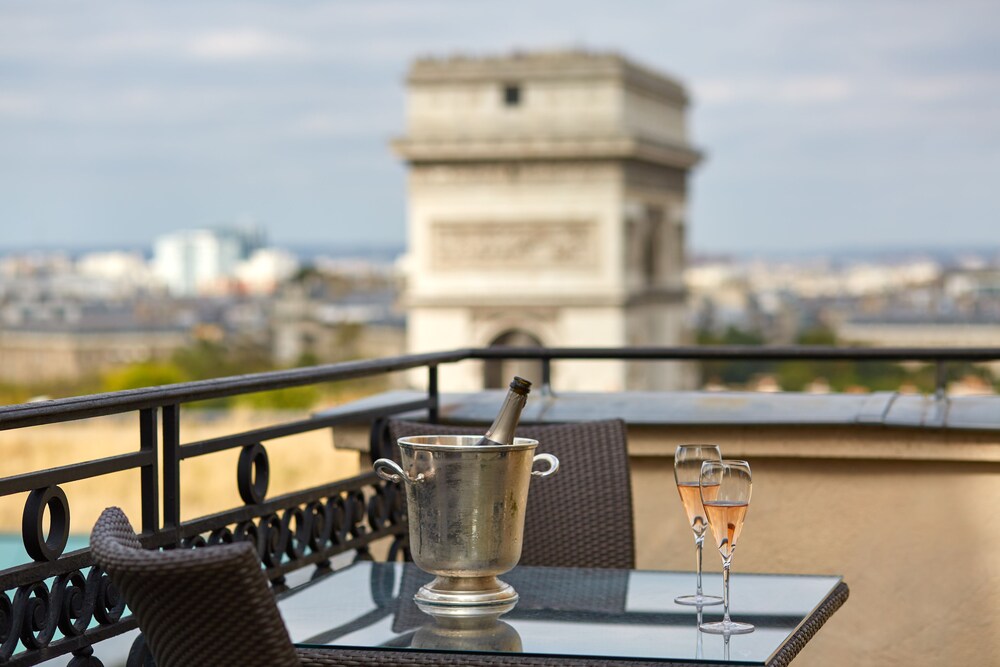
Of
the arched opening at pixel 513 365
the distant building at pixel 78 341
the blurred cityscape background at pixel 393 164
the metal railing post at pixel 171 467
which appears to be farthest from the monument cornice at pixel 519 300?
the distant building at pixel 78 341

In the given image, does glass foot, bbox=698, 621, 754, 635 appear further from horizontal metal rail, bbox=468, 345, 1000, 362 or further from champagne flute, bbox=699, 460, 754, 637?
A: horizontal metal rail, bbox=468, 345, 1000, 362

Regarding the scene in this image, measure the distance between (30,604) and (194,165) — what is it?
66.2 meters

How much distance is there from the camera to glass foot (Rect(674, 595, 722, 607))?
1940 millimetres

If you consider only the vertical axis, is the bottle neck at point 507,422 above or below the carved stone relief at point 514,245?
below

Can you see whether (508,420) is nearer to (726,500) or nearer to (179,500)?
(726,500)

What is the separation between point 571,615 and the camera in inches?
75.2

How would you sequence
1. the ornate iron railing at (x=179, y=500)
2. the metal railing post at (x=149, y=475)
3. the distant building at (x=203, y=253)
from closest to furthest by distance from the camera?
1. the ornate iron railing at (x=179, y=500)
2. the metal railing post at (x=149, y=475)
3. the distant building at (x=203, y=253)

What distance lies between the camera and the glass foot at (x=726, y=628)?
70.9 inches

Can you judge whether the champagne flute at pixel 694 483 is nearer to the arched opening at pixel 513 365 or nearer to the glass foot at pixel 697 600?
the glass foot at pixel 697 600

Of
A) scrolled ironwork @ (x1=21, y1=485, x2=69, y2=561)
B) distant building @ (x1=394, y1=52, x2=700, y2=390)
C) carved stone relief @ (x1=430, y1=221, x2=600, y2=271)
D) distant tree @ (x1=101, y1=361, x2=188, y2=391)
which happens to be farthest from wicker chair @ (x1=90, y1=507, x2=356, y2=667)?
distant tree @ (x1=101, y1=361, x2=188, y2=391)

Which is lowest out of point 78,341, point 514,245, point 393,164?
point 78,341

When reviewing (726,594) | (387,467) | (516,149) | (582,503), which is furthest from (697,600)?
(516,149)

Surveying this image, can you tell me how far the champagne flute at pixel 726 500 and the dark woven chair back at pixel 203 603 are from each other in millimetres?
627

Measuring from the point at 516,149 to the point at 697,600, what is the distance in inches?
1234
